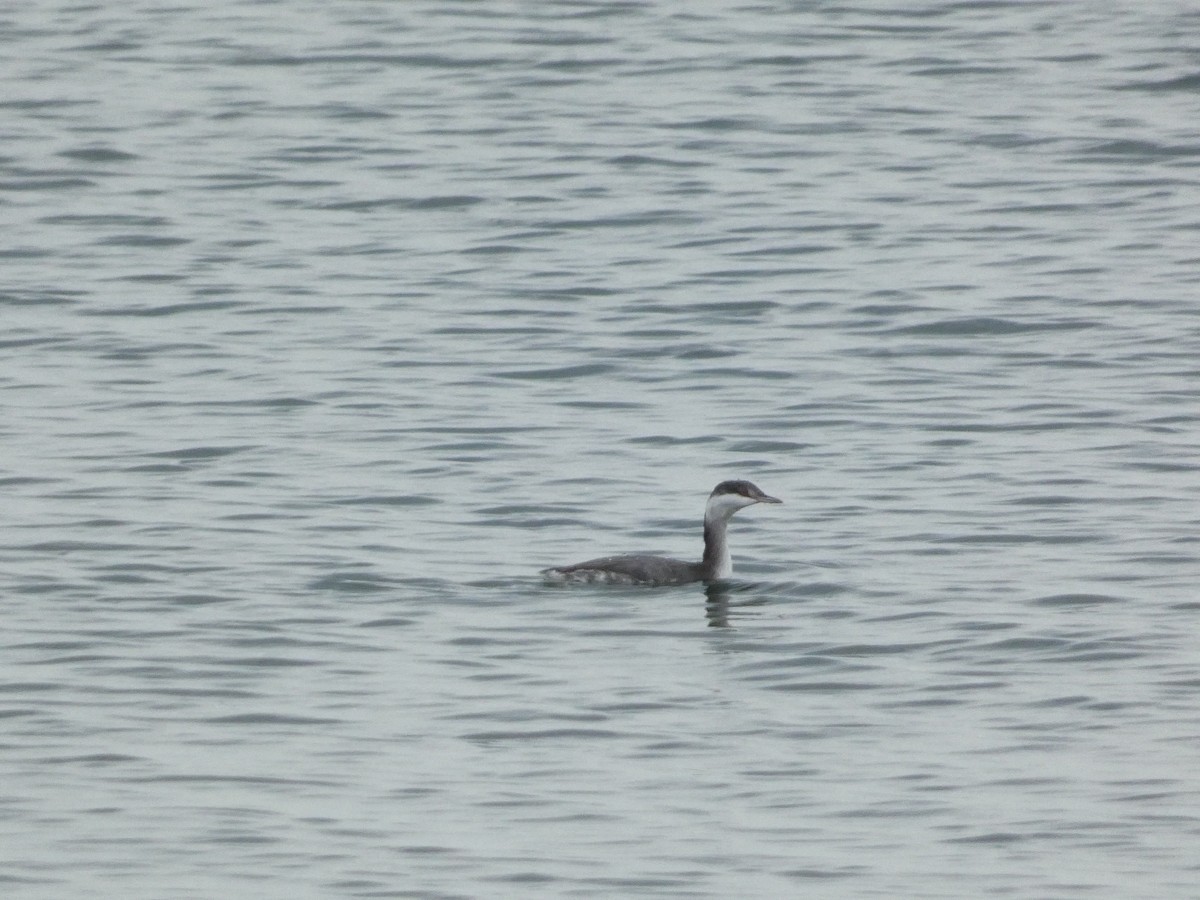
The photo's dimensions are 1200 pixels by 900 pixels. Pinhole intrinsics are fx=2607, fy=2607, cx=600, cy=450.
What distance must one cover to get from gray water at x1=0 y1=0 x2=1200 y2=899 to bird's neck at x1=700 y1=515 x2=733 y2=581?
21 cm

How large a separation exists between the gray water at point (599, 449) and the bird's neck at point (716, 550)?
0.70 feet

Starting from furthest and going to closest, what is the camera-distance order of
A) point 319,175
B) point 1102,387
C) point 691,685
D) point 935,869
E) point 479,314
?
point 319,175 < point 479,314 < point 1102,387 < point 691,685 < point 935,869

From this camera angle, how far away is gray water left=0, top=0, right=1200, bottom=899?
12.6m

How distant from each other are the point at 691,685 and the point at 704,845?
276 cm

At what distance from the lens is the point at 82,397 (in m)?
22.5

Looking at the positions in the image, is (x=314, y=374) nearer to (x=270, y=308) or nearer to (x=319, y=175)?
(x=270, y=308)

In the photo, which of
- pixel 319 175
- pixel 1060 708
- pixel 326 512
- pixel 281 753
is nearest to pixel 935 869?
pixel 1060 708

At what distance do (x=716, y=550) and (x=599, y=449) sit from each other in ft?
11.0

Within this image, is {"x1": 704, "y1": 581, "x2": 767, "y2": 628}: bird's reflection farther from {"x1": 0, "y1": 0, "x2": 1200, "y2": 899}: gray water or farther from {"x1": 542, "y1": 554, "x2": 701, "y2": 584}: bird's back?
{"x1": 542, "y1": 554, "x2": 701, "y2": 584}: bird's back

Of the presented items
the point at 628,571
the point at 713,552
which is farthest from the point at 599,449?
the point at 628,571

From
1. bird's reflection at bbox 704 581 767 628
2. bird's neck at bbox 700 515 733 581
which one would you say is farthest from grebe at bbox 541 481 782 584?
bird's reflection at bbox 704 581 767 628

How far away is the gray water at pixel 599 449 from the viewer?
12594mm

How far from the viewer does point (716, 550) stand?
17.7m

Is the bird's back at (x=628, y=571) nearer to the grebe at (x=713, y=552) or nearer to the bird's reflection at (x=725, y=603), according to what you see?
the grebe at (x=713, y=552)
